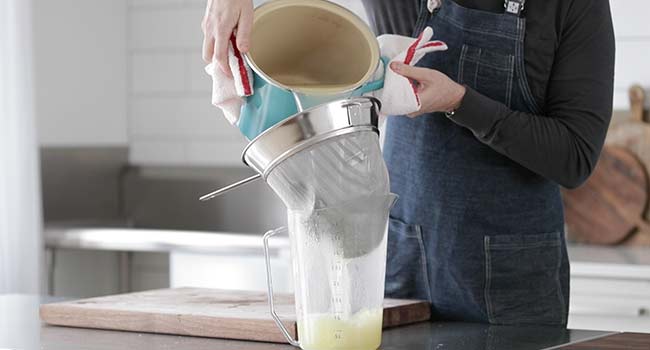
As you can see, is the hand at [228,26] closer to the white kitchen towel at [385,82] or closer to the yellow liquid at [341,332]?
the white kitchen towel at [385,82]

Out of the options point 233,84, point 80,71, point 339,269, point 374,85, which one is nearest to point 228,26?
point 233,84

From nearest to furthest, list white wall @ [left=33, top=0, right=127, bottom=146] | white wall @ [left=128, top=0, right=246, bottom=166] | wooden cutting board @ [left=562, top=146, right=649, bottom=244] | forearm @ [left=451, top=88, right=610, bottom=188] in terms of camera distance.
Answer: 1. forearm @ [left=451, top=88, right=610, bottom=188]
2. wooden cutting board @ [left=562, top=146, right=649, bottom=244]
3. white wall @ [left=33, top=0, right=127, bottom=146]
4. white wall @ [left=128, top=0, right=246, bottom=166]

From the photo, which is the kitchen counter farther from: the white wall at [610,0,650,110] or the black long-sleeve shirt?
the white wall at [610,0,650,110]

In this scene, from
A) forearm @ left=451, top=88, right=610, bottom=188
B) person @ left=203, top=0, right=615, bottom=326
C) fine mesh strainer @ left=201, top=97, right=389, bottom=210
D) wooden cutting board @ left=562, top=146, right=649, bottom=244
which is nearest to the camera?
fine mesh strainer @ left=201, top=97, right=389, bottom=210

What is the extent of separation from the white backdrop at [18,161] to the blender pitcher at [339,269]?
6.13ft

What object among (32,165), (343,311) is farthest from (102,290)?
(343,311)

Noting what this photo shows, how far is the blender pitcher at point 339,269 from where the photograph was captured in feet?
4.16

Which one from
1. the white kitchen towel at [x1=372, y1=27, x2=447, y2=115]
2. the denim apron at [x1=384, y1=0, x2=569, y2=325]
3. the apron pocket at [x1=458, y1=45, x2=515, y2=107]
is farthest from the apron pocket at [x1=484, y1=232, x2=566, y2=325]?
the white kitchen towel at [x1=372, y1=27, x2=447, y2=115]

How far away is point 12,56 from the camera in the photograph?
9.87 ft

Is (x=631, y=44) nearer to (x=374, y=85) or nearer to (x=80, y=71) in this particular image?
(x=80, y=71)

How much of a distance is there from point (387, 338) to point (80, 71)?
7.26 ft

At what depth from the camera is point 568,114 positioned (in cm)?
163

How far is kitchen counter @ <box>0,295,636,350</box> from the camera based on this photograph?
1.37 m

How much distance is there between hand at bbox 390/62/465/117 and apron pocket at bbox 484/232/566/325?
255mm
